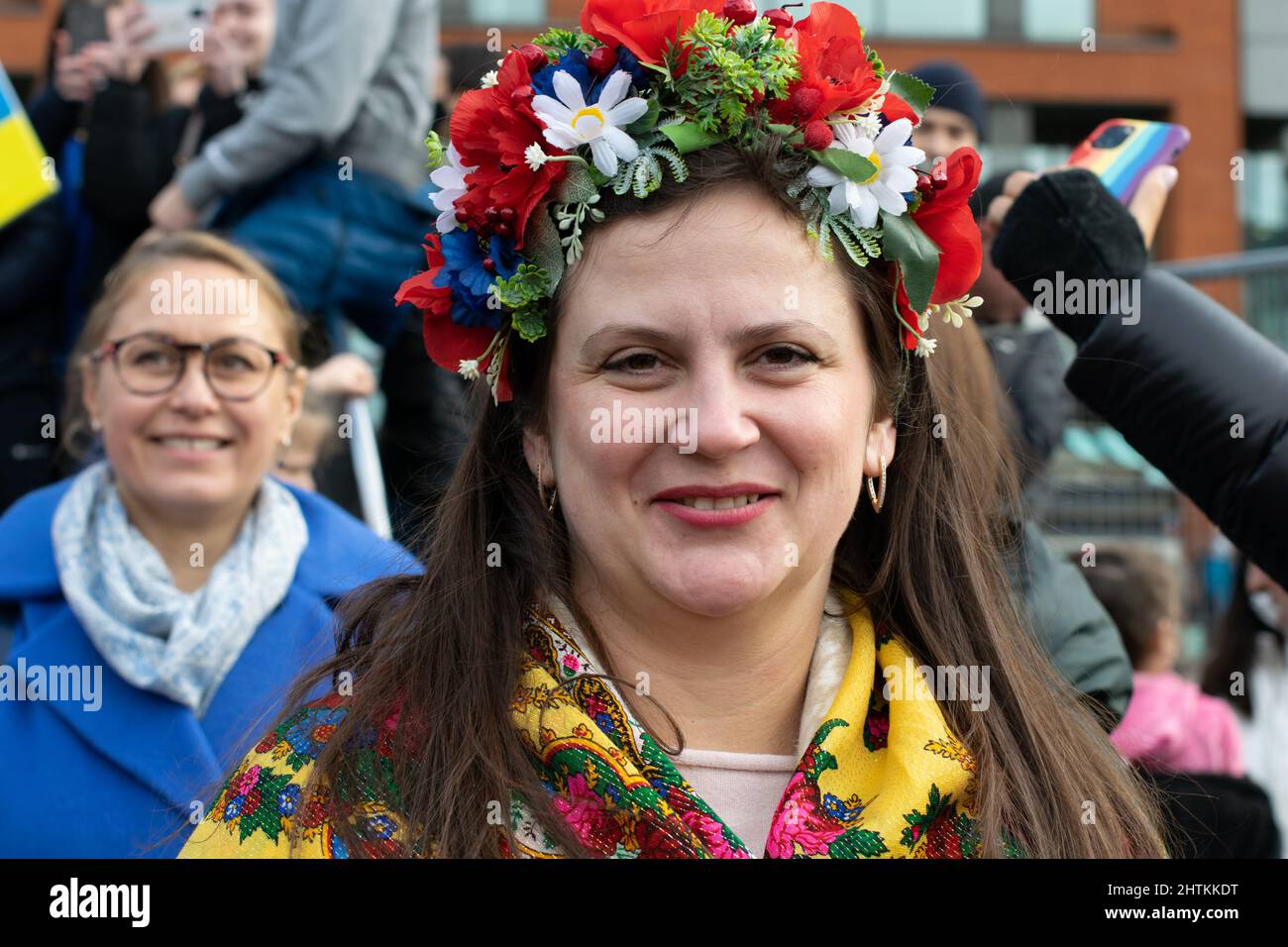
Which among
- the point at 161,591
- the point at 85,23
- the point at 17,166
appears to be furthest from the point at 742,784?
the point at 85,23

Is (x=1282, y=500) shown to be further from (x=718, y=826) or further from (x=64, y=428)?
(x=64, y=428)

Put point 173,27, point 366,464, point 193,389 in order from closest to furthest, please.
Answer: point 193,389 → point 366,464 → point 173,27

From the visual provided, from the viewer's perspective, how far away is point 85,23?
562 cm

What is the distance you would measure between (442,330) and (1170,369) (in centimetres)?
120

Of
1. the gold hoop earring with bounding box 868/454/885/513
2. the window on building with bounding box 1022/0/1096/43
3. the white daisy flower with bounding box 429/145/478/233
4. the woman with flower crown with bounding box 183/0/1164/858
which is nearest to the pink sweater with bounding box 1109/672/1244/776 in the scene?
the woman with flower crown with bounding box 183/0/1164/858

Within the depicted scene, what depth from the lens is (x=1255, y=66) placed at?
91.3 feet

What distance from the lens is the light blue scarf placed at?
346 cm

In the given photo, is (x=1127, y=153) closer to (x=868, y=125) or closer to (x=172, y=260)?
(x=868, y=125)

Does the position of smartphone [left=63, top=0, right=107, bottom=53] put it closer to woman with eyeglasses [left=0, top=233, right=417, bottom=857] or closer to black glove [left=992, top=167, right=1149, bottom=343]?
woman with eyeglasses [left=0, top=233, right=417, bottom=857]

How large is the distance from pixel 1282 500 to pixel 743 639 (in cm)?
90

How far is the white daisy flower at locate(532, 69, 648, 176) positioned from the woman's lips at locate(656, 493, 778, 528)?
0.50 m

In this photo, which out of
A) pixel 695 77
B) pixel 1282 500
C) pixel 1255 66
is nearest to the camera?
pixel 695 77

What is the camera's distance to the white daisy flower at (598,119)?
2332mm
